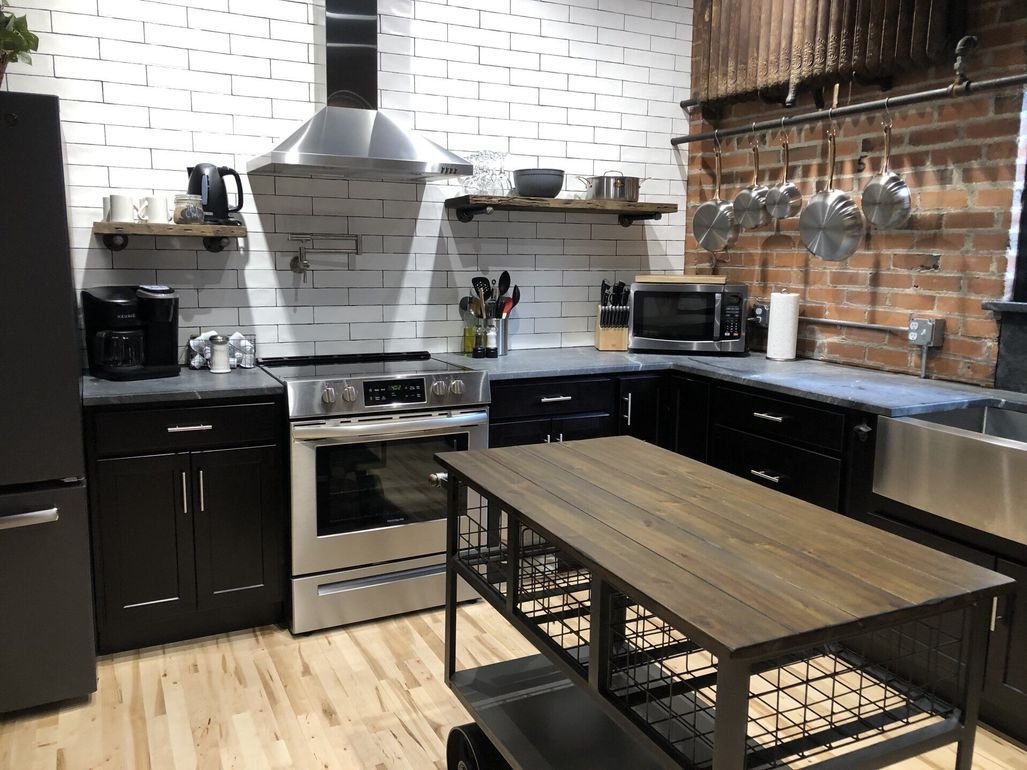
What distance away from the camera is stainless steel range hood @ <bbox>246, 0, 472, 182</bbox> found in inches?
124

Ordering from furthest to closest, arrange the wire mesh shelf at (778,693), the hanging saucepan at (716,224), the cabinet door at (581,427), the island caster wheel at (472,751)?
the hanging saucepan at (716,224)
the cabinet door at (581,427)
the island caster wheel at (472,751)
the wire mesh shelf at (778,693)

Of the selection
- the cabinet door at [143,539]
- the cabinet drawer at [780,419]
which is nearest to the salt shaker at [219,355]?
the cabinet door at [143,539]

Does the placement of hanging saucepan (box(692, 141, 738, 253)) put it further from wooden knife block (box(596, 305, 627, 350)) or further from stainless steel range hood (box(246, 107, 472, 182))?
stainless steel range hood (box(246, 107, 472, 182))

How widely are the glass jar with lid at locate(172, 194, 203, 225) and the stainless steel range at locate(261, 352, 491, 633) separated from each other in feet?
2.13

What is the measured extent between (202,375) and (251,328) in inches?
17.2

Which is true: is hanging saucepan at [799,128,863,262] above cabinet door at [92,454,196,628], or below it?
above

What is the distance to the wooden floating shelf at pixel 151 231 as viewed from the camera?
3.12m

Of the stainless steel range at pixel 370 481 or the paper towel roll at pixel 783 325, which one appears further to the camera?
the paper towel roll at pixel 783 325

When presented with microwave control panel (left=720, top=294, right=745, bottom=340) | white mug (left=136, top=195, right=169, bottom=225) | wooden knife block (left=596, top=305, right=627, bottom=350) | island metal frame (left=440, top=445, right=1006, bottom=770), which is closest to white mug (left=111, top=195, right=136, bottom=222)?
white mug (left=136, top=195, right=169, bottom=225)

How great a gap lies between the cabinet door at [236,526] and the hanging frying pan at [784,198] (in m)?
2.49

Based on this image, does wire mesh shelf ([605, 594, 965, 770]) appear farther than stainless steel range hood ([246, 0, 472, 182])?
No

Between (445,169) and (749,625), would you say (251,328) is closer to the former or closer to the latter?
(445,169)

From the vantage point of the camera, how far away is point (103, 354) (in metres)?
3.06

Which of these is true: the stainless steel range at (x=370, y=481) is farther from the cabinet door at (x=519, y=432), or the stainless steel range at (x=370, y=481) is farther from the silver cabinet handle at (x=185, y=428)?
the silver cabinet handle at (x=185, y=428)
